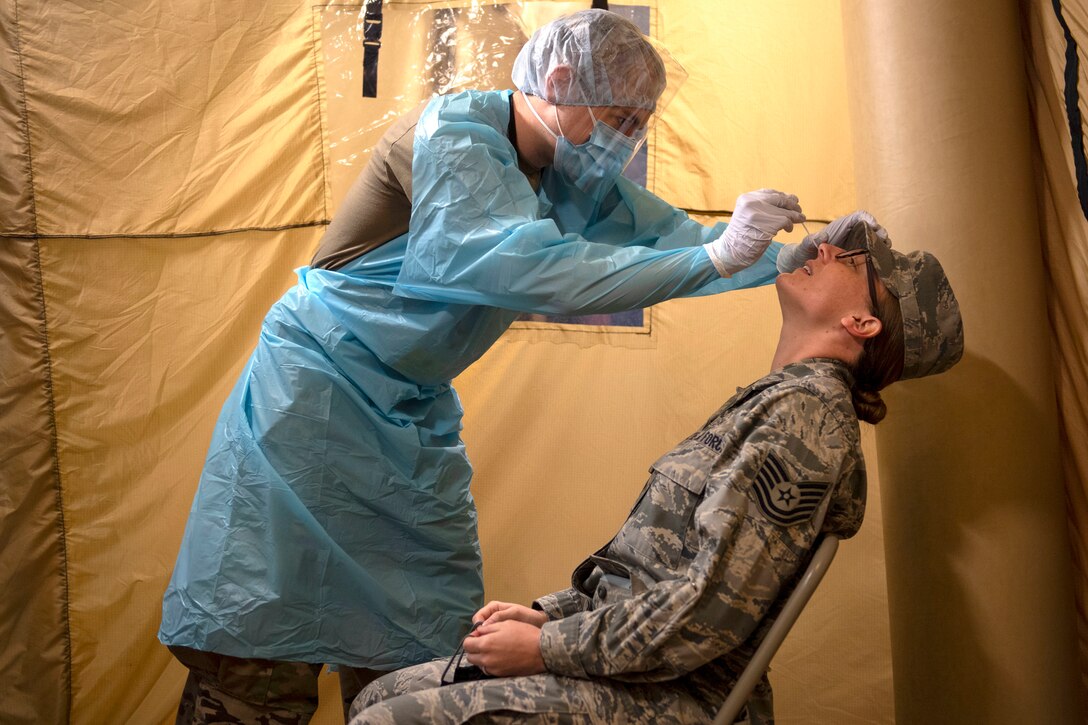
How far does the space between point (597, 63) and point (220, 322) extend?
48.6 inches

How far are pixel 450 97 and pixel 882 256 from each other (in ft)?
2.55

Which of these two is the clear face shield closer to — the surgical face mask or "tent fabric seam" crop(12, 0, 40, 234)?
the surgical face mask

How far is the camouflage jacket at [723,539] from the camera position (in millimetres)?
1346

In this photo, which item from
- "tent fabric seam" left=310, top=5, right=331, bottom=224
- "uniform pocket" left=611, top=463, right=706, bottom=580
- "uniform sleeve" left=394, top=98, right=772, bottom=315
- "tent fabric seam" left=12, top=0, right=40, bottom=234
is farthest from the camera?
"tent fabric seam" left=310, top=5, right=331, bottom=224

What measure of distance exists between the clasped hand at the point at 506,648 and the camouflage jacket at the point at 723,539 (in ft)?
0.09

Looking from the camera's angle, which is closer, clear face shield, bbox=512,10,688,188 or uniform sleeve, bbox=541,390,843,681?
uniform sleeve, bbox=541,390,843,681

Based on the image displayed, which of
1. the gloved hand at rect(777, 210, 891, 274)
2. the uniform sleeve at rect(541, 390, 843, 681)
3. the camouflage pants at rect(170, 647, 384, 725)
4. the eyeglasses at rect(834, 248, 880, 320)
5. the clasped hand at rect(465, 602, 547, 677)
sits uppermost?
the gloved hand at rect(777, 210, 891, 274)

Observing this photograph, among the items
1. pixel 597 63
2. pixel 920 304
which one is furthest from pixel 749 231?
pixel 597 63

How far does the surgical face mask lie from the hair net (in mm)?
40

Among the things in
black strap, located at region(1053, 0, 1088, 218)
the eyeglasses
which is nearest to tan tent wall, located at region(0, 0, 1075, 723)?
black strap, located at region(1053, 0, 1088, 218)

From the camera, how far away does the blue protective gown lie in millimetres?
1636

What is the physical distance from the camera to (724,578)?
135 centimetres

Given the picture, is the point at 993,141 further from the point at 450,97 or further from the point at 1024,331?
the point at 450,97

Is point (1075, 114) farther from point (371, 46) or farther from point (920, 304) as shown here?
point (371, 46)
